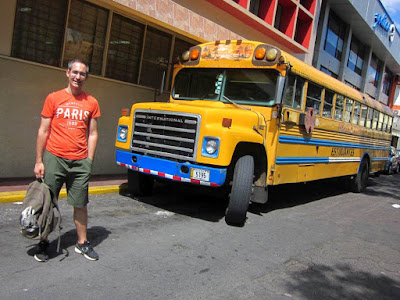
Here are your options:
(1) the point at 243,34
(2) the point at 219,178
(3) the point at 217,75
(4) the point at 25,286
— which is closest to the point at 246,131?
(2) the point at 219,178

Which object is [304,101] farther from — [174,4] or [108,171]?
[108,171]

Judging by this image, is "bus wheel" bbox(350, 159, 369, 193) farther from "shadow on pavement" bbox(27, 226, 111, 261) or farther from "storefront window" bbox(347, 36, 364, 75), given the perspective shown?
"storefront window" bbox(347, 36, 364, 75)

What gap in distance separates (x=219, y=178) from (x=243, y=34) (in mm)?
7159

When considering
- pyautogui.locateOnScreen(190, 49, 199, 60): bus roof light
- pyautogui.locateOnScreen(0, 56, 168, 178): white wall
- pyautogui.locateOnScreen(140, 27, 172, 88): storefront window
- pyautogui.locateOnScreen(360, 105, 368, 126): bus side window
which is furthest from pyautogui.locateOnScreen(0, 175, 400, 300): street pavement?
pyautogui.locateOnScreen(140, 27, 172, 88): storefront window

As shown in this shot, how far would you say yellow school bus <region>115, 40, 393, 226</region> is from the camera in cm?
Answer: 513

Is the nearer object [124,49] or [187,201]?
[187,201]

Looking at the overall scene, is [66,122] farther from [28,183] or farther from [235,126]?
[28,183]

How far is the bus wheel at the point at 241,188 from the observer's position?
5320mm

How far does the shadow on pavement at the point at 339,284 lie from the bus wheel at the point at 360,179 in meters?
6.60

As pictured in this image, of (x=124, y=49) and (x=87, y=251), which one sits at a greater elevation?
(x=124, y=49)

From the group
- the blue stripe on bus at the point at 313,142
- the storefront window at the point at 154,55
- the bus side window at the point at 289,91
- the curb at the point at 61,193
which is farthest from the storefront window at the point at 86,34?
the blue stripe on bus at the point at 313,142

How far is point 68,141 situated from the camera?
3539 mm

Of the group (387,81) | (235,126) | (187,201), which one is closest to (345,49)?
(387,81)

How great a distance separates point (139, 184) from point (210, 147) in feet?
6.98
